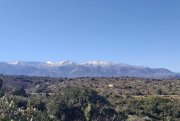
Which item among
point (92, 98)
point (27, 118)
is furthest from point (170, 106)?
point (27, 118)

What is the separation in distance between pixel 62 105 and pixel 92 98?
603 cm

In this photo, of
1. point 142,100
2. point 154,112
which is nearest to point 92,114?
point 154,112

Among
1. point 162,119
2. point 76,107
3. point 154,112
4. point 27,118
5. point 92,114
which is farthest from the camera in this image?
point 154,112

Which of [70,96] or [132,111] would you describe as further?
[132,111]

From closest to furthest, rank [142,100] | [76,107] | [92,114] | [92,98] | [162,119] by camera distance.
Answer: [92,114]
[76,107]
[92,98]
[162,119]
[142,100]

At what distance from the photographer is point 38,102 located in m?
49.0

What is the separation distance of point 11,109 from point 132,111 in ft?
126

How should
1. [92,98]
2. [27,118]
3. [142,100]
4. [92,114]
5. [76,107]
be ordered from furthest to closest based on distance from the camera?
[142,100], [92,98], [76,107], [92,114], [27,118]

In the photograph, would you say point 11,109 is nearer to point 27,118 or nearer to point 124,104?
point 27,118

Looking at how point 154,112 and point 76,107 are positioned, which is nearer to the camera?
point 76,107

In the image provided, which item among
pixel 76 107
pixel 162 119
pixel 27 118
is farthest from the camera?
pixel 162 119

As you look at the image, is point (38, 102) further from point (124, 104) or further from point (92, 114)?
point (124, 104)

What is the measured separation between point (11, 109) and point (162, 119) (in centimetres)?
3801

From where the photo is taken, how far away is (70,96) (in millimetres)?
51219
